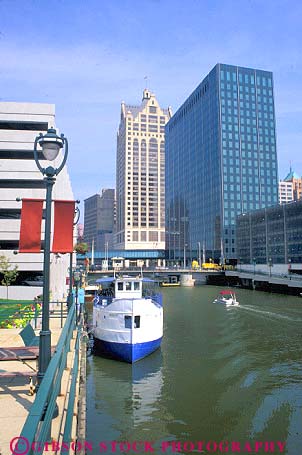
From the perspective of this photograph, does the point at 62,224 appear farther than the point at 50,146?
Yes

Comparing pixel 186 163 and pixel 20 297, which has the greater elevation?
pixel 186 163

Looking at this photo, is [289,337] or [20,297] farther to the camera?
[20,297]

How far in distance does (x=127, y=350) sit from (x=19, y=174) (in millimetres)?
37098

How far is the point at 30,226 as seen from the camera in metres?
10.4

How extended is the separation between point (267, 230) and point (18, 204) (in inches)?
3125

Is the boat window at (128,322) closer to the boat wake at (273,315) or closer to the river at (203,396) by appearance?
the river at (203,396)

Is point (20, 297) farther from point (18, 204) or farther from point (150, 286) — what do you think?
point (150, 286)

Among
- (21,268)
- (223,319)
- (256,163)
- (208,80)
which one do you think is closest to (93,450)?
(223,319)

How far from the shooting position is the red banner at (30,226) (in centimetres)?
1033

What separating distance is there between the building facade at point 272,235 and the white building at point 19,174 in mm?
61058

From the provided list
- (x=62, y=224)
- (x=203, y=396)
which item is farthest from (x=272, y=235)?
(x=62, y=224)

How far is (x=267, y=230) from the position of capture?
4360 inches

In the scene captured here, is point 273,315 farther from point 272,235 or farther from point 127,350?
point 272,235

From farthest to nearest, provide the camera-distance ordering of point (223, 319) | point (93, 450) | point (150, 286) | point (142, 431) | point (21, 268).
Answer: point (21, 268), point (223, 319), point (150, 286), point (142, 431), point (93, 450)
